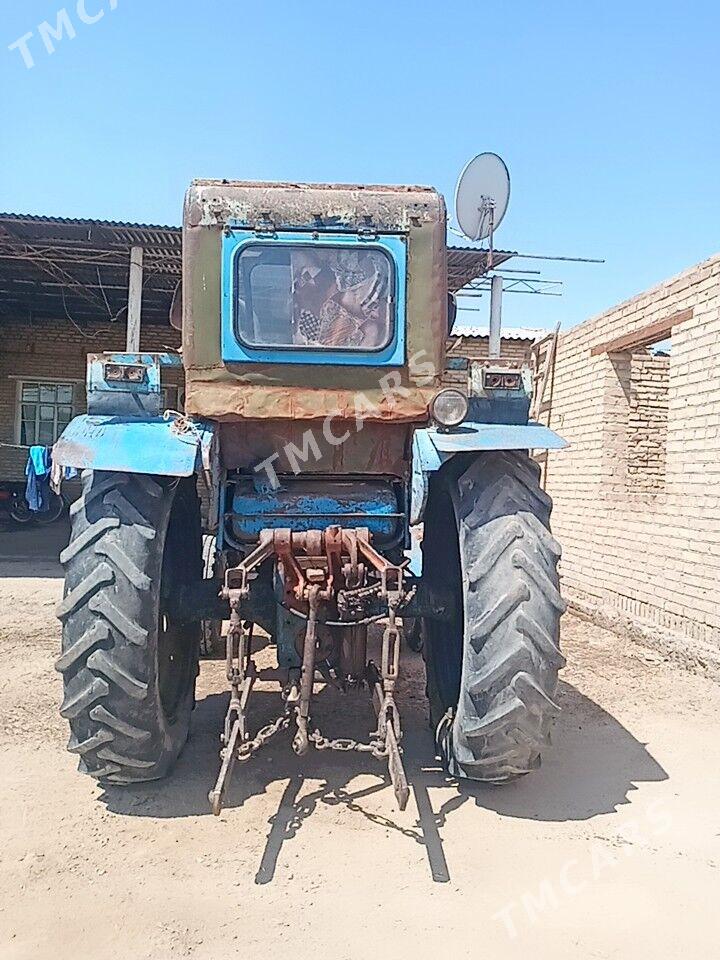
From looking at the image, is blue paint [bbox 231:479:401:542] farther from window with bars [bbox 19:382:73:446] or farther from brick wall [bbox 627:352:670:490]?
window with bars [bbox 19:382:73:446]

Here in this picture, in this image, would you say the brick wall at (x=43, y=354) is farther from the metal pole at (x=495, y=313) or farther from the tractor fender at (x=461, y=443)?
the tractor fender at (x=461, y=443)

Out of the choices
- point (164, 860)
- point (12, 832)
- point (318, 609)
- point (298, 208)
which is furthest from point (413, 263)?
point (12, 832)

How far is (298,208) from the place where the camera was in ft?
12.5

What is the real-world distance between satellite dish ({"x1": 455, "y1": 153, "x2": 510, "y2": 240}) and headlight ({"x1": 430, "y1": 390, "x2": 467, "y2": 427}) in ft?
13.1

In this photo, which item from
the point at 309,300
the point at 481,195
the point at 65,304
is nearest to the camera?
the point at 309,300

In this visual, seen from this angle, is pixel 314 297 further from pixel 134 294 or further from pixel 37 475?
pixel 37 475

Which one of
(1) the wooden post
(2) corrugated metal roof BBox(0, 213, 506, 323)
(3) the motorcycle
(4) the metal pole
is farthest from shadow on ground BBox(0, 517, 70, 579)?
(4) the metal pole

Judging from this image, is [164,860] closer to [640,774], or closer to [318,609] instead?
[318,609]

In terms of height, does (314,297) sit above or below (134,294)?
below

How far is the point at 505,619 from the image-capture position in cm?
344

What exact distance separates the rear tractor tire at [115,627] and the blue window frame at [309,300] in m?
0.79

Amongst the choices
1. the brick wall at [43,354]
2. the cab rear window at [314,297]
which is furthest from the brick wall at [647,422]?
the brick wall at [43,354]

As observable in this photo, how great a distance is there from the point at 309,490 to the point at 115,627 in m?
1.15

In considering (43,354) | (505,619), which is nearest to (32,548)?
(43,354)
